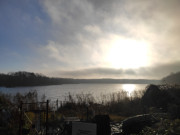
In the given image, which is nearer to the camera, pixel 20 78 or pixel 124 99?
pixel 124 99

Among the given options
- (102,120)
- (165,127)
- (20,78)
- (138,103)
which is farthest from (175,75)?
(20,78)

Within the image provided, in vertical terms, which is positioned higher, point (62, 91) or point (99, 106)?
point (62, 91)

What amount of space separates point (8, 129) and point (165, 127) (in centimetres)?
642

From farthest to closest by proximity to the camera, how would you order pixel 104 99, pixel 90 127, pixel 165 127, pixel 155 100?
pixel 104 99
pixel 155 100
pixel 165 127
pixel 90 127

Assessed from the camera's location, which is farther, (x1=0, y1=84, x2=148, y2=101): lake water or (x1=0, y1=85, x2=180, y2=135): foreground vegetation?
(x1=0, y1=84, x2=148, y2=101): lake water

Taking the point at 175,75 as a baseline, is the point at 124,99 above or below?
below

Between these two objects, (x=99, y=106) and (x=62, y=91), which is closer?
(x=99, y=106)

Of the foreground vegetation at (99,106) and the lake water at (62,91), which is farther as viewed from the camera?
the lake water at (62,91)

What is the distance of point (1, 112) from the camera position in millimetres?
10117

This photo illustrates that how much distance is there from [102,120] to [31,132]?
5.30 m

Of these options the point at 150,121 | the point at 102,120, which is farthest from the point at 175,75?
the point at 102,120

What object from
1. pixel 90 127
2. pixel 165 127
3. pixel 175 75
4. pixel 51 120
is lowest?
pixel 51 120

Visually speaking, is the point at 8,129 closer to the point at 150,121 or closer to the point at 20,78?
the point at 150,121

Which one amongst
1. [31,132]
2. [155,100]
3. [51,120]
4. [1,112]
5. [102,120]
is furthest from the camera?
[155,100]
